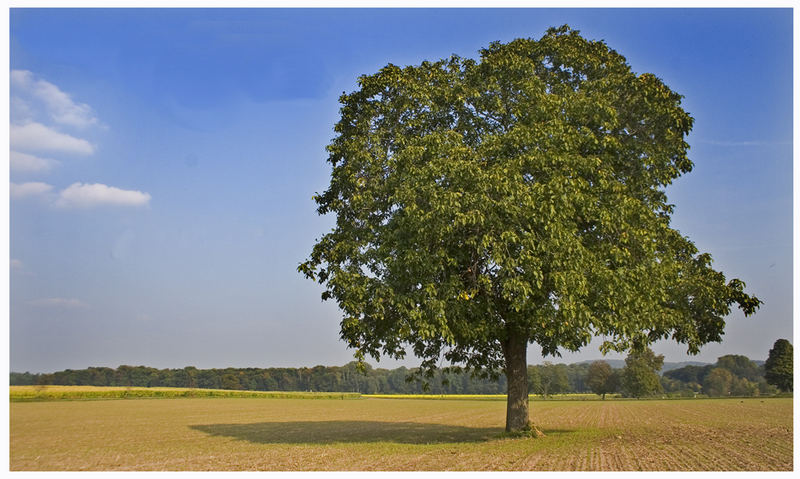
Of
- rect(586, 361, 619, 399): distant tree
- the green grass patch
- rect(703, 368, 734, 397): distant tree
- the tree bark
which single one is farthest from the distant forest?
the tree bark

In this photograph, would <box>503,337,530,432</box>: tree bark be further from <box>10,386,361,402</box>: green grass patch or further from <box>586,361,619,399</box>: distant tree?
<box>586,361,619,399</box>: distant tree

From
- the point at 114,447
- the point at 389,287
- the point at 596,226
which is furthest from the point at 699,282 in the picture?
the point at 114,447

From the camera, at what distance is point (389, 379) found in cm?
15250

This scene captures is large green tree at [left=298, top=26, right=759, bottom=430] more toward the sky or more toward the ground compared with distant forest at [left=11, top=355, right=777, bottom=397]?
more toward the sky

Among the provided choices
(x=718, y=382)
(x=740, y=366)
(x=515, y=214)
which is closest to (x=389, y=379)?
(x=718, y=382)

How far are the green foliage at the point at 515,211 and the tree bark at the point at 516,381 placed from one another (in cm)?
77

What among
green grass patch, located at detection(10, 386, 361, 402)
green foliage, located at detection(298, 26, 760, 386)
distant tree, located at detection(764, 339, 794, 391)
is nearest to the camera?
green foliage, located at detection(298, 26, 760, 386)

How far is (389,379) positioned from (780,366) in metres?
87.5

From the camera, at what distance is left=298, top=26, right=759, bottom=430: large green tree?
1789 cm

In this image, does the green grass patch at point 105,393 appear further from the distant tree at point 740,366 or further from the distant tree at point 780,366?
the distant tree at point 740,366

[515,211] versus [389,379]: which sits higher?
[515,211]

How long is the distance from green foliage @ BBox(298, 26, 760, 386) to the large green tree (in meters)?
0.06

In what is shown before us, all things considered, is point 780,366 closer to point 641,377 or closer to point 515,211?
point 641,377
